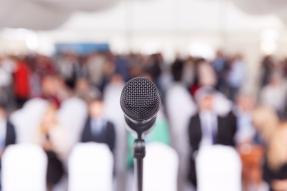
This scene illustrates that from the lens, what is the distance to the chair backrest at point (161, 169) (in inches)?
155

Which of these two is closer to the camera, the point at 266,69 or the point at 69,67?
the point at 69,67

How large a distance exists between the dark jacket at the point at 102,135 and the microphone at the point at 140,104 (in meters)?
3.44

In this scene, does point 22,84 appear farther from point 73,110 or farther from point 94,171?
point 94,171

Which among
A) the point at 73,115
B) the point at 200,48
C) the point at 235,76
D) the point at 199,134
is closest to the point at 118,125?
the point at 73,115

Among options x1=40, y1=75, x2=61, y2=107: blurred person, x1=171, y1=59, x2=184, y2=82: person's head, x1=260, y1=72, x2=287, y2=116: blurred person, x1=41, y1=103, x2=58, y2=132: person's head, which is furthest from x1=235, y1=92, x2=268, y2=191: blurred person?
x1=171, y1=59, x2=184, y2=82: person's head

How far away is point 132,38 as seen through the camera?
51.8 feet

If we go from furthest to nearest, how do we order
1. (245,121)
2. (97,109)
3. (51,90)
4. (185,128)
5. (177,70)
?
(177,70)
(51,90)
(185,128)
(245,121)
(97,109)

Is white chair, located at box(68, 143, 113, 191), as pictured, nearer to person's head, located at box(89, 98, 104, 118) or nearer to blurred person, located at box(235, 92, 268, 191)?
person's head, located at box(89, 98, 104, 118)

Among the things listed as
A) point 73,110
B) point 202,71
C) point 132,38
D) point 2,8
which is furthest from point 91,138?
point 132,38

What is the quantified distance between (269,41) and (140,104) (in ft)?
49.7

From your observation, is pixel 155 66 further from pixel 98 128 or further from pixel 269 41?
pixel 269 41

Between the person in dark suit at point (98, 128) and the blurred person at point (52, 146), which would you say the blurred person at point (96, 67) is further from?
the blurred person at point (52, 146)

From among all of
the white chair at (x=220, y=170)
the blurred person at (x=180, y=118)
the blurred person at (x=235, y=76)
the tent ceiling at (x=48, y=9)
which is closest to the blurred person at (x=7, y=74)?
the tent ceiling at (x=48, y=9)

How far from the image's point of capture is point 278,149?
402 cm
